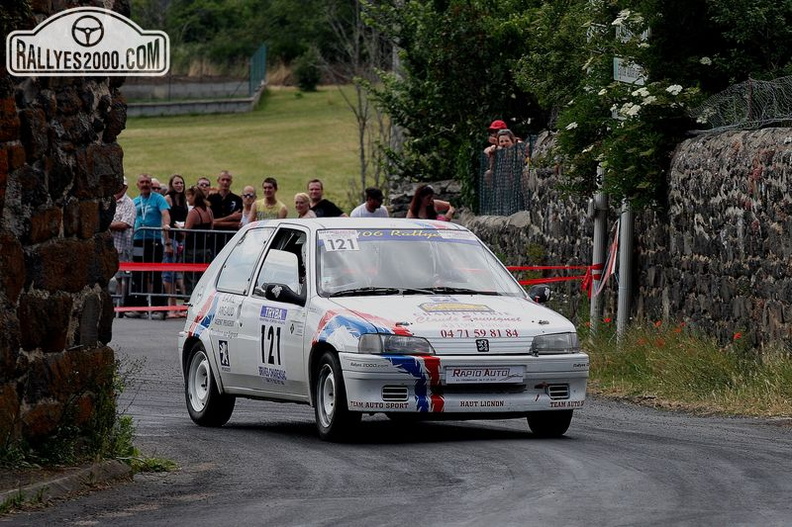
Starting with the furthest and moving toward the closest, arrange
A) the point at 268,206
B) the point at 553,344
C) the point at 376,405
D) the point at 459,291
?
the point at 268,206 → the point at 459,291 → the point at 553,344 → the point at 376,405

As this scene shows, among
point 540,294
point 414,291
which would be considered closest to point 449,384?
point 414,291

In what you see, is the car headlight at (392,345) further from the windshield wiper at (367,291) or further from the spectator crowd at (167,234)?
the spectator crowd at (167,234)

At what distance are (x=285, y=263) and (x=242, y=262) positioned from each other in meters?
0.79

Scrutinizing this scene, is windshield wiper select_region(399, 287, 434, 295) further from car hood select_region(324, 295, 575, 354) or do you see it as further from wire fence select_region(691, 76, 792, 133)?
wire fence select_region(691, 76, 792, 133)

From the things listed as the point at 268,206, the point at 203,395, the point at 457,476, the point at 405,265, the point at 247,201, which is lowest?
the point at 457,476

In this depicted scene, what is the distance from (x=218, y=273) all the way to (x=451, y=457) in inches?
145

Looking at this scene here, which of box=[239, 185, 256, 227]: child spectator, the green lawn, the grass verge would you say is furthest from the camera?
the green lawn

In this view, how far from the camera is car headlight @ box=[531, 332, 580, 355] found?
40.2 ft

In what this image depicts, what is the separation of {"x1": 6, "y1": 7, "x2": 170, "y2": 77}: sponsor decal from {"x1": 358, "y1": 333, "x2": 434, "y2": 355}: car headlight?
2.44m

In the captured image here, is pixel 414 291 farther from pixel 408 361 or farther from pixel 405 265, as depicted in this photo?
pixel 408 361

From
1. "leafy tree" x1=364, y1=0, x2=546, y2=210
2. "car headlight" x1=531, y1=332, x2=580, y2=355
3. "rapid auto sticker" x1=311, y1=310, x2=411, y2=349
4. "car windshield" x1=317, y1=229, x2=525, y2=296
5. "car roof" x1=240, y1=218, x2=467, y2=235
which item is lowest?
"car headlight" x1=531, y1=332, x2=580, y2=355

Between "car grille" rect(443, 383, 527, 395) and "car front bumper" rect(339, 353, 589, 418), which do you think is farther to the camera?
"car grille" rect(443, 383, 527, 395)

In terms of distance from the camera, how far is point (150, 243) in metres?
26.7

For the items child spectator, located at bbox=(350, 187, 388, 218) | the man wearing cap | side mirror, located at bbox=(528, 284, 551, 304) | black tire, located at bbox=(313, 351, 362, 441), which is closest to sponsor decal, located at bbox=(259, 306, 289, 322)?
black tire, located at bbox=(313, 351, 362, 441)
